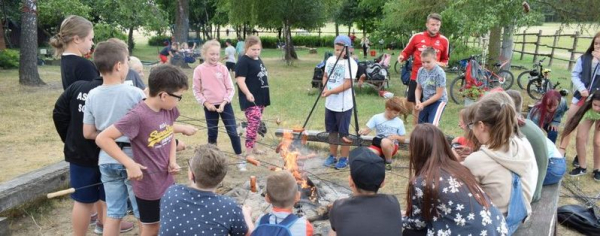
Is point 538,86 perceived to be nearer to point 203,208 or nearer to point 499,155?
point 499,155

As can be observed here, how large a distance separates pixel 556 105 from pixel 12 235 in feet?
20.0

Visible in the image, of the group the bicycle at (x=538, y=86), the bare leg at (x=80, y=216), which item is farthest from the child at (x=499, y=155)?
the bicycle at (x=538, y=86)

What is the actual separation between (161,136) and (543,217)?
291cm

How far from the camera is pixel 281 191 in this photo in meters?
2.48

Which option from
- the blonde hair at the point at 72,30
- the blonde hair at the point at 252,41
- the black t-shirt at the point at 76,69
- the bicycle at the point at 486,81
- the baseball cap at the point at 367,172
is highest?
the blonde hair at the point at 72,30

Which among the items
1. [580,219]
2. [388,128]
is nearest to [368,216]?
[580,219]

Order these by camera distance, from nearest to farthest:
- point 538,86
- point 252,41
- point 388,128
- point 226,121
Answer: point 388,128
point 252,41
point 226,121
point 538,86

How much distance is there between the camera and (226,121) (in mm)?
5875

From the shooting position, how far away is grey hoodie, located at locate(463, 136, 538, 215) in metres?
2.72

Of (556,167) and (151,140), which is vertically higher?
(151,140)

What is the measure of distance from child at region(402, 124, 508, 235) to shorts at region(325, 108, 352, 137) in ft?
9.28

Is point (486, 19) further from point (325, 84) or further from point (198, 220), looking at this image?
point (198, 220)

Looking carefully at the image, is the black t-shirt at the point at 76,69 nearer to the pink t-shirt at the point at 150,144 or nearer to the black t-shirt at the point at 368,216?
the pink t-shirt at the point at 150,144

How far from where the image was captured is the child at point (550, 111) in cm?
557
